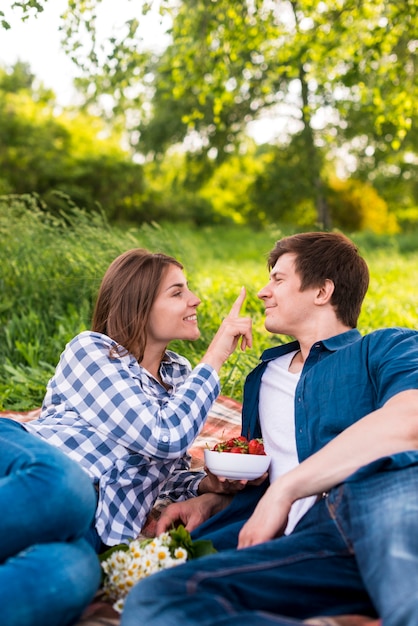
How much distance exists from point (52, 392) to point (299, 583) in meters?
1.29

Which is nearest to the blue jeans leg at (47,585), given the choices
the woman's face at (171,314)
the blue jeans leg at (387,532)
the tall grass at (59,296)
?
the blue jeans leg at (387,532)

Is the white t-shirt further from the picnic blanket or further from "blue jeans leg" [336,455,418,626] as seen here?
"blue jeans leg" [336,455,418,626]

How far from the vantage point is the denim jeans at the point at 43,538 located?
1.98 metres

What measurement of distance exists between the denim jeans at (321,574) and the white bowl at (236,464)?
33 centimetres

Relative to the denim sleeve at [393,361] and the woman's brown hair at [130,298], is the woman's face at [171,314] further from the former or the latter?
the denim sleeve at [393,361]

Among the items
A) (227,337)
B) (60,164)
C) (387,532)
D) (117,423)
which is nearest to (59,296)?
(227,337)

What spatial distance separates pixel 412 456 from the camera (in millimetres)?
2283

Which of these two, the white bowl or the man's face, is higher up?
the man's face

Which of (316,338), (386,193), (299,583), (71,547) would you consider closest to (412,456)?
(299,583)

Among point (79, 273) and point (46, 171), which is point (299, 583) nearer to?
point (79, 273)

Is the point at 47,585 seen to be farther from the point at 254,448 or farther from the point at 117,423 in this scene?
the point at 254,448

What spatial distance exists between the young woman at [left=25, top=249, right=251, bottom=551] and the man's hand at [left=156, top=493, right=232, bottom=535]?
2.3 inches

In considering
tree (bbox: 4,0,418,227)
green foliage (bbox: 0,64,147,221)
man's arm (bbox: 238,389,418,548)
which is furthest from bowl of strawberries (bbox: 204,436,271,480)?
green foliage (bbox: 0,64,147,221)

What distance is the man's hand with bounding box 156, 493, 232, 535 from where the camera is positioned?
2852 mm
